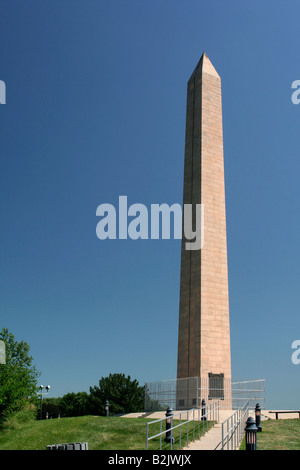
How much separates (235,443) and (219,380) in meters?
15.1

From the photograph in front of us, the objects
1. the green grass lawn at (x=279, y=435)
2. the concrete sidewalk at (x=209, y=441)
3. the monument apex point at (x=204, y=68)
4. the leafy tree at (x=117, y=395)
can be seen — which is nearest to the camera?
the concrete sidewalk at (x=209, y=441)

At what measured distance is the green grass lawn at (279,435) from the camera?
15.4 metres

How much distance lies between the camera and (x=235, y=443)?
13.8 meters

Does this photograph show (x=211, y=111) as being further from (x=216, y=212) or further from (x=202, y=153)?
(x=216, y=212)

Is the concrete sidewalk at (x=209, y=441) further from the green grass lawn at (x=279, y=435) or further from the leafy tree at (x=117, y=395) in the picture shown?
the leafy tree at (x=117, y=395)

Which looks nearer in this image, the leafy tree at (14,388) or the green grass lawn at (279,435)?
the green grass lawn at (279,435)

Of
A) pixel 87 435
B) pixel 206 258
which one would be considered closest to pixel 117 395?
pixel 206 258

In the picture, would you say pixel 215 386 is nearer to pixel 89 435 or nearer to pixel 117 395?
pixel 89 435

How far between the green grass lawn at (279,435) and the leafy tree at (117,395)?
2149 centimetres

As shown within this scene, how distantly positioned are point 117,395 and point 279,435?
85.9ft

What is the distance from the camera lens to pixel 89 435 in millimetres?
17562

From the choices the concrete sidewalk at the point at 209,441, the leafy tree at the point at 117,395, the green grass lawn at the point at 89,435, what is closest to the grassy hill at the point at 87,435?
the green grass lawn at the point at 89,435

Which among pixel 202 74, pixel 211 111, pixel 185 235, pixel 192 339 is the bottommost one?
pixel 192 339
